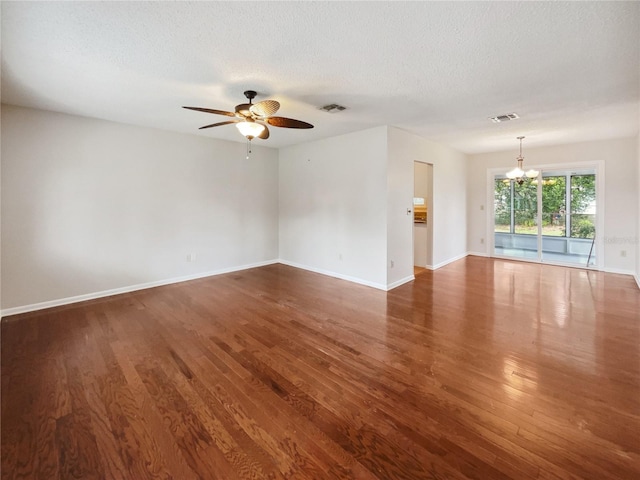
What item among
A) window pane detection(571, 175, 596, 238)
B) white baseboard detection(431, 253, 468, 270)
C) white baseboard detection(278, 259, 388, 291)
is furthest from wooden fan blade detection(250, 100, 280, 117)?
window pane detection(571, 175, 596, 238)

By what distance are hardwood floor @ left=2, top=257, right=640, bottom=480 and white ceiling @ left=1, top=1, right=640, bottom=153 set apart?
2517 mm

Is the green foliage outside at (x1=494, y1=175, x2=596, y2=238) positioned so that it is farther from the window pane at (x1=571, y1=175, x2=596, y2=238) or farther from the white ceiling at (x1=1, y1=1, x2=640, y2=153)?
the white ceiling at (x1=1, y1=1, x2=640, y2=153)

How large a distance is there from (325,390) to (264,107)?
2.43 metres

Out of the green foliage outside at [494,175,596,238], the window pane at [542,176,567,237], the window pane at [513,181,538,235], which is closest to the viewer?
the green foliage outside at [494,175,596,238]

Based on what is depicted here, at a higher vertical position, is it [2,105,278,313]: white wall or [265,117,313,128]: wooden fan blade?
[265,117,313,128]: wooden fan blade

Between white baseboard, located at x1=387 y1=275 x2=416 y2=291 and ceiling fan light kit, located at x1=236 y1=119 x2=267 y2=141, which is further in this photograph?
white baseboard, located at x1=387 y1=275 x2=416 y2=291

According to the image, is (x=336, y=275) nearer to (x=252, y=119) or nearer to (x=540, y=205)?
(x=252, y=119)

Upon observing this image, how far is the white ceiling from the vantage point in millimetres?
1833

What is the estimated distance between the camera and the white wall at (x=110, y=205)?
12.0ft

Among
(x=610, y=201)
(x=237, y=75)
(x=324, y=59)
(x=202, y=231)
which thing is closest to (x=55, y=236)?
(x=202, y=231)

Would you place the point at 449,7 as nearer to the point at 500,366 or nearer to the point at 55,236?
the point at 500,366

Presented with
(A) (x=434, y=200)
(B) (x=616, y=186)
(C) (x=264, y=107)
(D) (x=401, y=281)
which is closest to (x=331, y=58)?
(C) (x=264, y=107)

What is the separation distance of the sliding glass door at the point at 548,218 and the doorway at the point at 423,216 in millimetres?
2181

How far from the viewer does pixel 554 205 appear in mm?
6316
